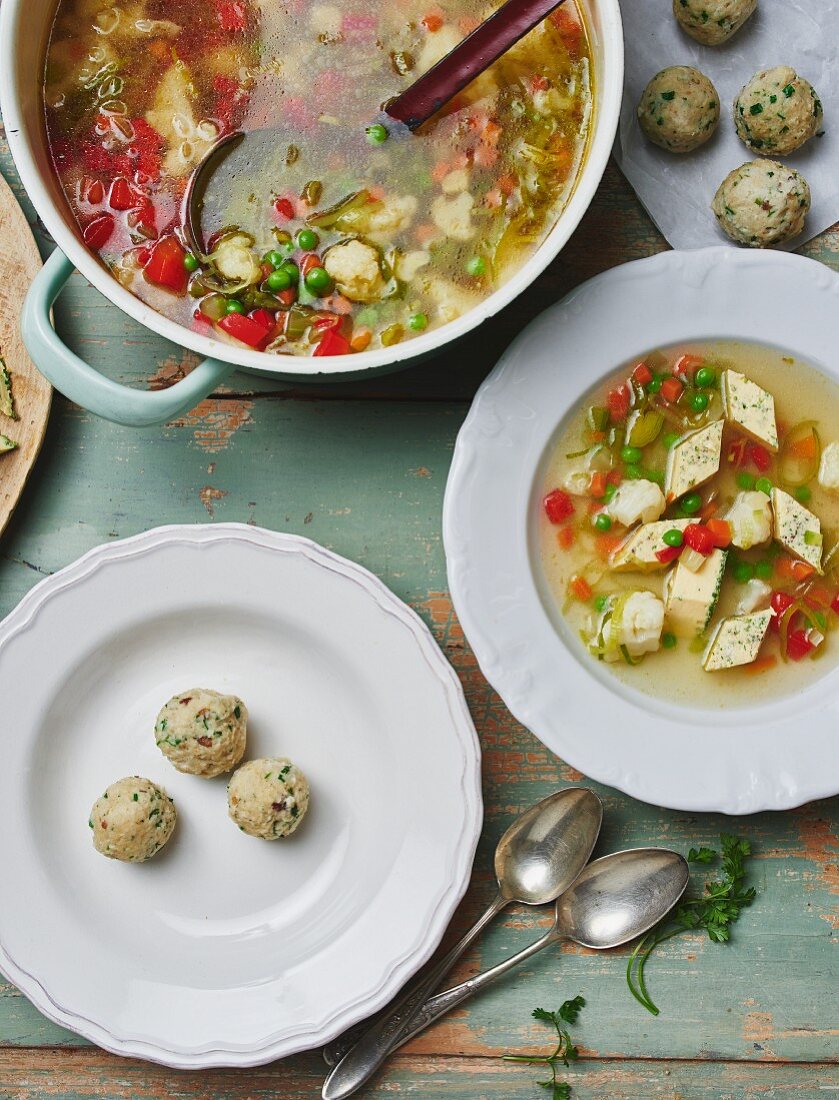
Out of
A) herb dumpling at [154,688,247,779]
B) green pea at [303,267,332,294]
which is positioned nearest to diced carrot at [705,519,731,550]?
green pea at [303,267,332,294]

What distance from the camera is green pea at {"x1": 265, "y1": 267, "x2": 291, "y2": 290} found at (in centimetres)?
177

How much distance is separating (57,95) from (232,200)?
37 cm

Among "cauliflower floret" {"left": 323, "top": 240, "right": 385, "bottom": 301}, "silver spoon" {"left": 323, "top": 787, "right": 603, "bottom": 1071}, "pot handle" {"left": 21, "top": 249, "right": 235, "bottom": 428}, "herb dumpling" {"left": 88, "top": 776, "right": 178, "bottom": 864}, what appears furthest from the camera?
"silver spoon" {"left": 323, "top": 787, "right": 603, "bottom": 1071}

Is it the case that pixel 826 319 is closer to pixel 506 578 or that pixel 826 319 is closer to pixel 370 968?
pixel 506 578

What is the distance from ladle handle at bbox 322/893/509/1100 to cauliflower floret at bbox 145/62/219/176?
1.57 meters

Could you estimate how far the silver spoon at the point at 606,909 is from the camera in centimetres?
200

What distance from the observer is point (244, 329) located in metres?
1.76

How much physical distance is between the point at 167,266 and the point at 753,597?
1.33 meters

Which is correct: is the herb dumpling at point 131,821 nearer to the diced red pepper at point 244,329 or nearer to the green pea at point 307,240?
the diced red pepper at point 244,329

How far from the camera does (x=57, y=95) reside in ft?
5.86

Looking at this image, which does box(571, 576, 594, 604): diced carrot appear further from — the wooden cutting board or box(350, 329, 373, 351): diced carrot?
the wooden cutting board

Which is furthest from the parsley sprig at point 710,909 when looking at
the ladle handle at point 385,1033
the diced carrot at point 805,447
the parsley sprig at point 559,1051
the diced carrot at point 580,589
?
the diced carrot at point 805,447

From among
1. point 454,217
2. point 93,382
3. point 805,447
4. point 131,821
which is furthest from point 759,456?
point 131,821

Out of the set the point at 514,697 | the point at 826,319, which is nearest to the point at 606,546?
the point at 514,697
